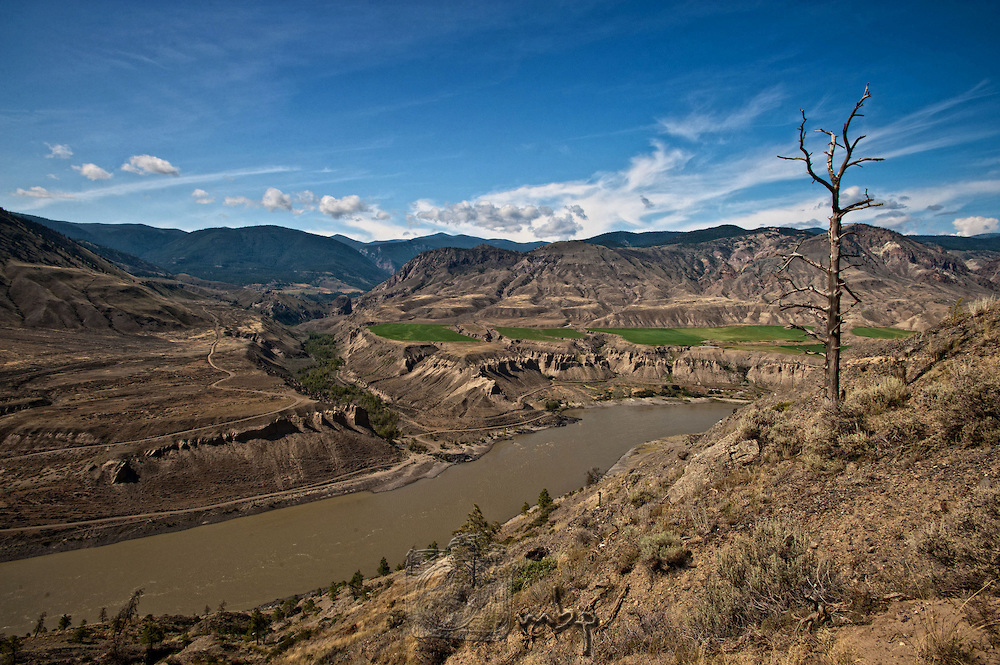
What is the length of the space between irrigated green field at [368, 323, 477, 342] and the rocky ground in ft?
300

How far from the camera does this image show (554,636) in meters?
7.80

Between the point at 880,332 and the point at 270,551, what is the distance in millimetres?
116004

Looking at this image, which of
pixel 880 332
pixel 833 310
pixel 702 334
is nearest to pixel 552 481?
pixel 833 310

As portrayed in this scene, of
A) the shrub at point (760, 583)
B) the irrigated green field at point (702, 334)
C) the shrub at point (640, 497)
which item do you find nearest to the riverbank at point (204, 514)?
the shrub at point (640, 497)

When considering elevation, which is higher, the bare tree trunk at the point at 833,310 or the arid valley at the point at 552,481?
the bare tree trunk at the point at 833,310

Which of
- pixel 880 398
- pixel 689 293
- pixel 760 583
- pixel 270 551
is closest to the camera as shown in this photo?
pixel 760 583

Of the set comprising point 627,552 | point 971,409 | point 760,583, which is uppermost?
point 971,409

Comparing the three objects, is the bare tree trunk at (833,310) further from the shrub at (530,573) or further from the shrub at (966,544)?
the shrub at (530,573)

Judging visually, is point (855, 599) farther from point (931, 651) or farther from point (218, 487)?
point (218, 487)

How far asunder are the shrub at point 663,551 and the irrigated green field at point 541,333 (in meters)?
98.9

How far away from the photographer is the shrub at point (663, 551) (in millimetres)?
8109

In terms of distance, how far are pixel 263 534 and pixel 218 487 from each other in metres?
7.32

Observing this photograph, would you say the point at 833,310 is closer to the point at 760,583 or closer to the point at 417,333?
the point at 760,583

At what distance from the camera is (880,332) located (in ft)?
307
